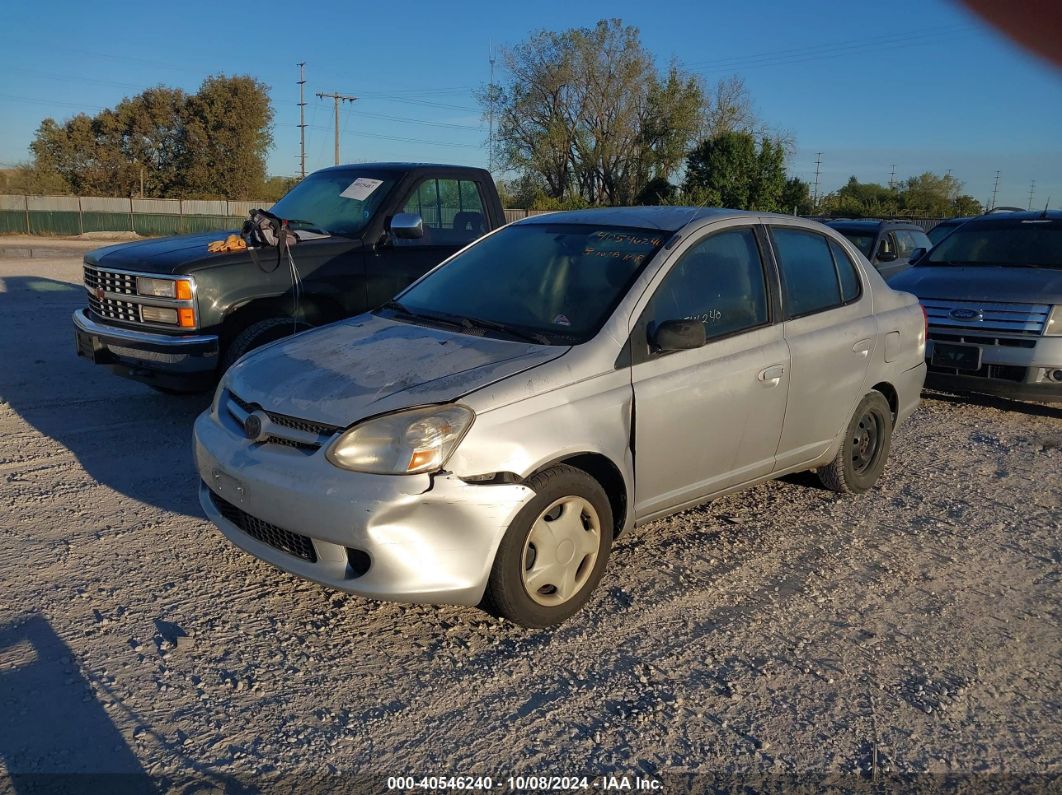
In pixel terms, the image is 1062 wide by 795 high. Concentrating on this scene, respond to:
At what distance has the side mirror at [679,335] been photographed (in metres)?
3.87

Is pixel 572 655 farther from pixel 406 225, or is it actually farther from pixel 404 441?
pixel 406 225

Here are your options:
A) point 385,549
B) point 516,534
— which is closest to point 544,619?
point 516,534

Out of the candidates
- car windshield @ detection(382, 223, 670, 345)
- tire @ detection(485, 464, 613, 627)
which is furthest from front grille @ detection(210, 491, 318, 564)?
car windshield @ detection(382, 223, 670, 345)

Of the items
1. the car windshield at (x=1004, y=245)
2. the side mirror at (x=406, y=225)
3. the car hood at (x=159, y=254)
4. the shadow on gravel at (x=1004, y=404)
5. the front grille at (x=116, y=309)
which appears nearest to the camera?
the car hood at (x=159, y=254)

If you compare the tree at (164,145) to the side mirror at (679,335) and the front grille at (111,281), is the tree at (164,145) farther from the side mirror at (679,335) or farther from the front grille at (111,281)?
the side mirror at (679,335)

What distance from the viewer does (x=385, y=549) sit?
321cm

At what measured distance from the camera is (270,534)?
3.60 meters

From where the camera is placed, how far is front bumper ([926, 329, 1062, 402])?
23.6 feet

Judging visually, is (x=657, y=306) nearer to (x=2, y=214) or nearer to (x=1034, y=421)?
(x=1034, y=421)

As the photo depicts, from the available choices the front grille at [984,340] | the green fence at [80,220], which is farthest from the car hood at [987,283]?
the green fence at [80,220]

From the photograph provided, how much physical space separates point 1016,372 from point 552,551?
18.2 ft

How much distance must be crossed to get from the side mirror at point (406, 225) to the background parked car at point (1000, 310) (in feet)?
15.4

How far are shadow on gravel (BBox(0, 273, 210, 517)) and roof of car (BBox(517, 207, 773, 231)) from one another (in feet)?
8.54

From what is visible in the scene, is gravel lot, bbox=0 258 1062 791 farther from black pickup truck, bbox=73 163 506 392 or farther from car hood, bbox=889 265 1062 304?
car hood, bbox=889 265 1062 304
